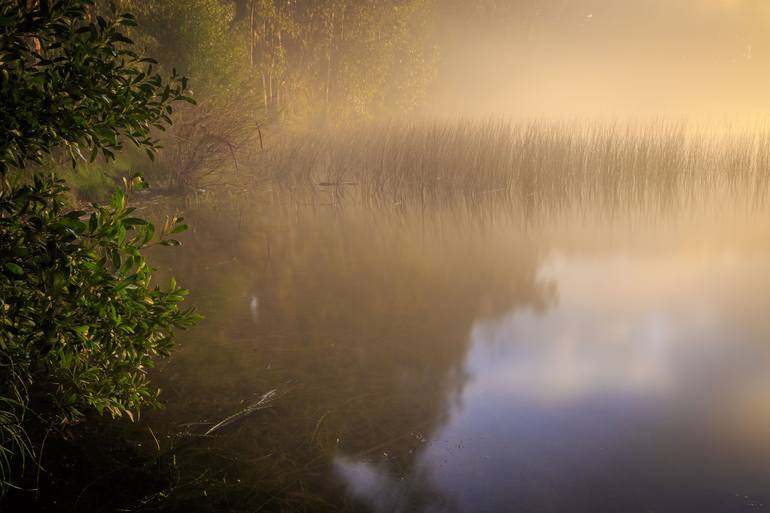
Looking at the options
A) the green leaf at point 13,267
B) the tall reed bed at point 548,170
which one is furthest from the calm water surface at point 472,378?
the tall reed bed at point 548,170

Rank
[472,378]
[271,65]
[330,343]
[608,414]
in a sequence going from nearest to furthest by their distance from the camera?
[608,414], [472,378], [330,343], [271,65]

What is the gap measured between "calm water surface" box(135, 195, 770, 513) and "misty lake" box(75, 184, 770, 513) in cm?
2

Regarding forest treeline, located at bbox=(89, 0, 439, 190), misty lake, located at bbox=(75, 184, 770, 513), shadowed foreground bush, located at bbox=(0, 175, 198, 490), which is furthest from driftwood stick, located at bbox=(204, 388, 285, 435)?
forest treeline, located at bbox=(89, 0, 439, 190)

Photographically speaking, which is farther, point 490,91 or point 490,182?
point 490,91

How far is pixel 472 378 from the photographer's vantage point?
4562 millimetres

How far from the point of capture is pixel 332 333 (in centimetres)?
525

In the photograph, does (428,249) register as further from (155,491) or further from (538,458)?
(155,491)

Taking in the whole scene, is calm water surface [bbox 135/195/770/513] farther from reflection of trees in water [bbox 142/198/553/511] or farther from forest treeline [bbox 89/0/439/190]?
forest treeline [bbox 89/0/439/190]

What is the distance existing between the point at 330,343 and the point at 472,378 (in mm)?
1090

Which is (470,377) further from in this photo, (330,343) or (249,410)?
(249,410)

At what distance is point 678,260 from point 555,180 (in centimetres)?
516

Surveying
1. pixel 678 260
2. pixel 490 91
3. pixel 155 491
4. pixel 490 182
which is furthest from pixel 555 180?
pixel 490 91

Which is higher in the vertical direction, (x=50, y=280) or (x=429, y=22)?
(x=429, y=22)

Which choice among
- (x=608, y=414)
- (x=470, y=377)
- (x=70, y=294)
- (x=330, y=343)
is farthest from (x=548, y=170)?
(x=70, y=294)
